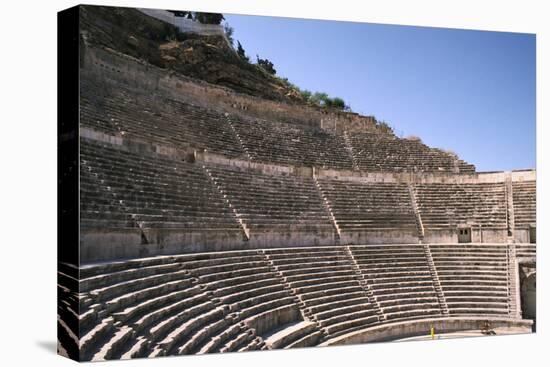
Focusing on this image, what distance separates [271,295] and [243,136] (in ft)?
25.9

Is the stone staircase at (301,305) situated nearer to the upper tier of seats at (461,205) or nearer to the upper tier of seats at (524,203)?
the upper tier of seats at (461,205)

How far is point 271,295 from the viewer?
33.9ft

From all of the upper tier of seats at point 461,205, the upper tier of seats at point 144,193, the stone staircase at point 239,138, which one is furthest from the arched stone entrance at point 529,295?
the stone staircase at point 239,138

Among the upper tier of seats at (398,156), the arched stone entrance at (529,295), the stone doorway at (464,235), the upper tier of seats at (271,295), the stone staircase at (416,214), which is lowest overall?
the arched stone entrance at (529,295)

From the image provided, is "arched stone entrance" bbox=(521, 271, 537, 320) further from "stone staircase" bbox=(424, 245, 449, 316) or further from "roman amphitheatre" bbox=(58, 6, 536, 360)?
"stone staircase" bbox=(424, 245, 449, 316)

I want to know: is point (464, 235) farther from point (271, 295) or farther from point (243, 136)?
point (243, 136)

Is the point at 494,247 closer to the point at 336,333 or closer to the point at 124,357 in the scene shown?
the point at 336,333

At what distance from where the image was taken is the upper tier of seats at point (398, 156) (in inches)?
738

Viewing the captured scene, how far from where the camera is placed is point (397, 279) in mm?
12883

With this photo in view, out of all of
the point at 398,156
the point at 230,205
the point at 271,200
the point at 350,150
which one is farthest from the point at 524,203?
the point at 230,205

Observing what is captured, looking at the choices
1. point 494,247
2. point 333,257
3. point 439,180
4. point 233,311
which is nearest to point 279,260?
point 333,257

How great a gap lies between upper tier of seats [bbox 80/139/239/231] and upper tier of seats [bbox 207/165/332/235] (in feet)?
2.02

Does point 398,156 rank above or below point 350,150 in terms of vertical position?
below

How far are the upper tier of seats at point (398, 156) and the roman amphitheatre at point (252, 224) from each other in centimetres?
9
